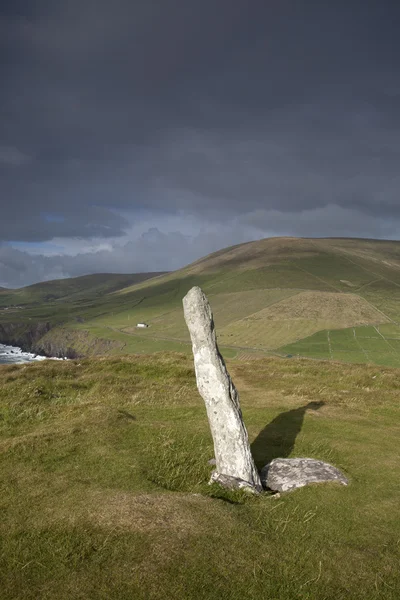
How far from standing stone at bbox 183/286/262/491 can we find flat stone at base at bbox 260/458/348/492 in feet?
2.57

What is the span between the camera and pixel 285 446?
60.9 feet

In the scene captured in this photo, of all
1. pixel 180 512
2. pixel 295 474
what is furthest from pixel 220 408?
pixel 180 512

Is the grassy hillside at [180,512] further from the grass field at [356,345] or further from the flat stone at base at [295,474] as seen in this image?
the grass field at [356,345]

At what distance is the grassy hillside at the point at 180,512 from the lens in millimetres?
8453

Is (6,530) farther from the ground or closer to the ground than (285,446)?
farther from the ground

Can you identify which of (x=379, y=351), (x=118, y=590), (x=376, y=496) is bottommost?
(x=379, y=351)

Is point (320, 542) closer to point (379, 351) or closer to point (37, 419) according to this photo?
point (37, 419)

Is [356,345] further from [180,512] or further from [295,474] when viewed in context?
[180,512]

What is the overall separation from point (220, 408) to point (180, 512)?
4831 millimetres

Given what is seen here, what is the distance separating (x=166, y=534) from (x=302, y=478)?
653 centimetres

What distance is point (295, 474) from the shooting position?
1466 centimetres

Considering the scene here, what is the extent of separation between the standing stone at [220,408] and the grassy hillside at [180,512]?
3.07 feet

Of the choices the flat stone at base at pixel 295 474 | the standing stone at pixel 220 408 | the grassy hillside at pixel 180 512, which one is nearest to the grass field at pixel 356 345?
the grassy hillside at pixel 180 512

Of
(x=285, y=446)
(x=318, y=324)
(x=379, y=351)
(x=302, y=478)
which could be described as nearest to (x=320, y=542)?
(x=302, y=478)
